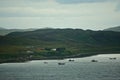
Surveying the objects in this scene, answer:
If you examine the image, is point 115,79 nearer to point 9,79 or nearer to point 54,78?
point 54,78

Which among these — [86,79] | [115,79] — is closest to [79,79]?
[86,79]

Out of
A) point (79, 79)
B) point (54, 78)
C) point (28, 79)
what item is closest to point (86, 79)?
point (79, 79)

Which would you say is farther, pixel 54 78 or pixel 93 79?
pixel 54 78

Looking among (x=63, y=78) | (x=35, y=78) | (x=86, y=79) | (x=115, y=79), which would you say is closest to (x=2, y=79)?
(x=35, y=78)

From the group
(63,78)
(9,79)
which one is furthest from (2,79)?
(63,78)

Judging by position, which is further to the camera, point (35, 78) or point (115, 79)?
point (35, 78)

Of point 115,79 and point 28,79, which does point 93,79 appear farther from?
point 28,79

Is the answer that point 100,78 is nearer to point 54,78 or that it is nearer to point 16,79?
point 54,78
